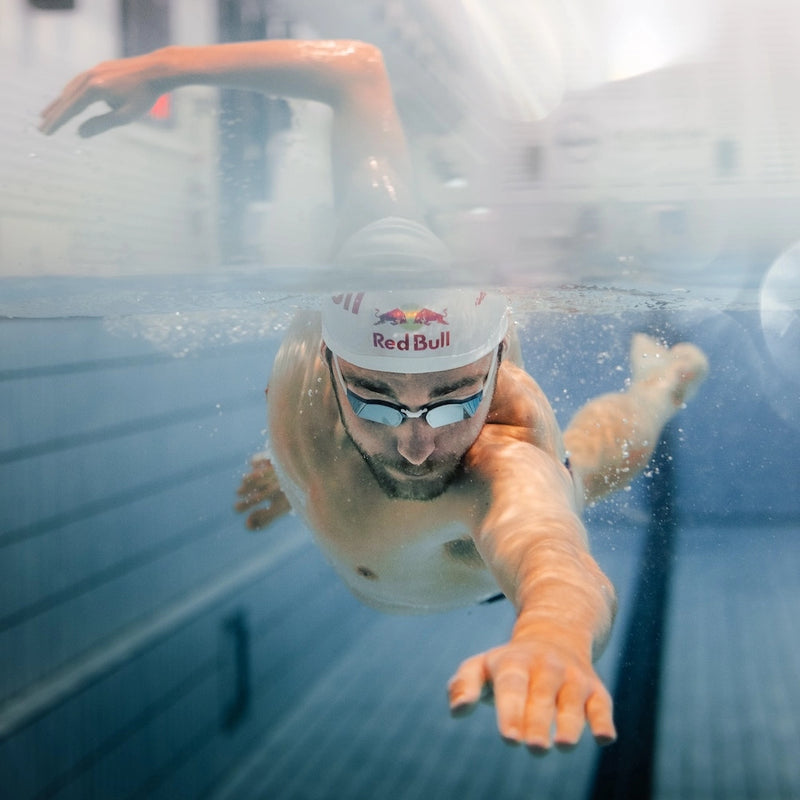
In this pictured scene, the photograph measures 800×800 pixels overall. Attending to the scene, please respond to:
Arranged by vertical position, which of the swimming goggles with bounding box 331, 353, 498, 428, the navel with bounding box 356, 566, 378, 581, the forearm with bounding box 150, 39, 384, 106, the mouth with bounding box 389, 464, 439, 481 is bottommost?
the navel with bounding box 356, 566, 378, 581

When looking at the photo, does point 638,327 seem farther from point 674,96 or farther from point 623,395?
point 674,96

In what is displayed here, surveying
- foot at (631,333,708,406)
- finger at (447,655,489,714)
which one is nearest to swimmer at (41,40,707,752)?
finger at (447,655,489,714)

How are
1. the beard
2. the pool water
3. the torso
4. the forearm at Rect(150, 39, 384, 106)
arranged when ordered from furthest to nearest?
1. the pool water
2. the torso
3. the beard
4. the forearm at Rect(150, 39, 384, 106)

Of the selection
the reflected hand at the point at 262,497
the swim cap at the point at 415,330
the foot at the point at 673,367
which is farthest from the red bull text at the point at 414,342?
the foot at the point at 673,367

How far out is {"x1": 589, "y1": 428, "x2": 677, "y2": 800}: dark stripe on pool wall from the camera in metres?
7.54

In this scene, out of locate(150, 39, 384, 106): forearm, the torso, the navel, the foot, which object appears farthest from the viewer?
the foot

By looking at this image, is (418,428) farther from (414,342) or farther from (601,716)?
(601,716)

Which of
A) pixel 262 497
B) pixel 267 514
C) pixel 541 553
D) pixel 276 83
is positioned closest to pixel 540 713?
pixel 541 553

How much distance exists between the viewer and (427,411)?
2701 mm

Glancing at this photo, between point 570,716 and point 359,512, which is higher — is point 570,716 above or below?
above

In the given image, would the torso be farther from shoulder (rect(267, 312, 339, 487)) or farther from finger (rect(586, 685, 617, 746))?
finger (rect(586, 685, 617, 746))

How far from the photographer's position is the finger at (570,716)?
3.68 feet

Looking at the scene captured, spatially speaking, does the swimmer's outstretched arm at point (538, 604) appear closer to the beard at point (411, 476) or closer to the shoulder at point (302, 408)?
the beard at point (411, 476)

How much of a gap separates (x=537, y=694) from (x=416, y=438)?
1.57m
